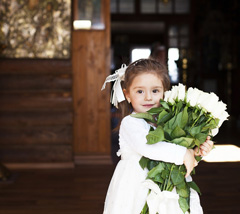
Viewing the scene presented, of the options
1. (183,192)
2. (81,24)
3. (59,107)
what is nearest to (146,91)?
(183,192)

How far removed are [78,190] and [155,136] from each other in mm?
2352

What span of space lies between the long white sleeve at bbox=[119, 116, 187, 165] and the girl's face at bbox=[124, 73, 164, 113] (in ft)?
0.23

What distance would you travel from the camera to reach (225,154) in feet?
18.9

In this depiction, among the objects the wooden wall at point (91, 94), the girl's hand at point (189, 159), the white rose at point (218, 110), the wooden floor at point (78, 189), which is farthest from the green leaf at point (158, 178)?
the wooden wall at point (91, 94)

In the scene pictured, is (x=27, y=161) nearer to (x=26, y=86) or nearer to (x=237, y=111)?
(x=26, y=86)

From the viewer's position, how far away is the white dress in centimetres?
178

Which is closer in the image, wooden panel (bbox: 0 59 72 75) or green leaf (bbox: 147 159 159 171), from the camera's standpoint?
green leaf (bbox: 147 159 159 171)

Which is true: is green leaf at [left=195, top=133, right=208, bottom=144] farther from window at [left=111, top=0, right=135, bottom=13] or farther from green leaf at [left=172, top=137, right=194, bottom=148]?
window at [left=111, top=0, right=135, bottom=13]

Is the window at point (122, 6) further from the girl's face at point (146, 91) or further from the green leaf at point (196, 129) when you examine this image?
the green leaf at point (196, 129)

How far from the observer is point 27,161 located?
499 cm

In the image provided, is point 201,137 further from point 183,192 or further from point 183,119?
point 183,192

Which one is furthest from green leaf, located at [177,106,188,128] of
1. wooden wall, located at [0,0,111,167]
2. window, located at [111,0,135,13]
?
window, located at [111,0,135,13]

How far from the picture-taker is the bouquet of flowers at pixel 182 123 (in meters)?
1.69

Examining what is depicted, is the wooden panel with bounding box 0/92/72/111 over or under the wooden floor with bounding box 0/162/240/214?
over
